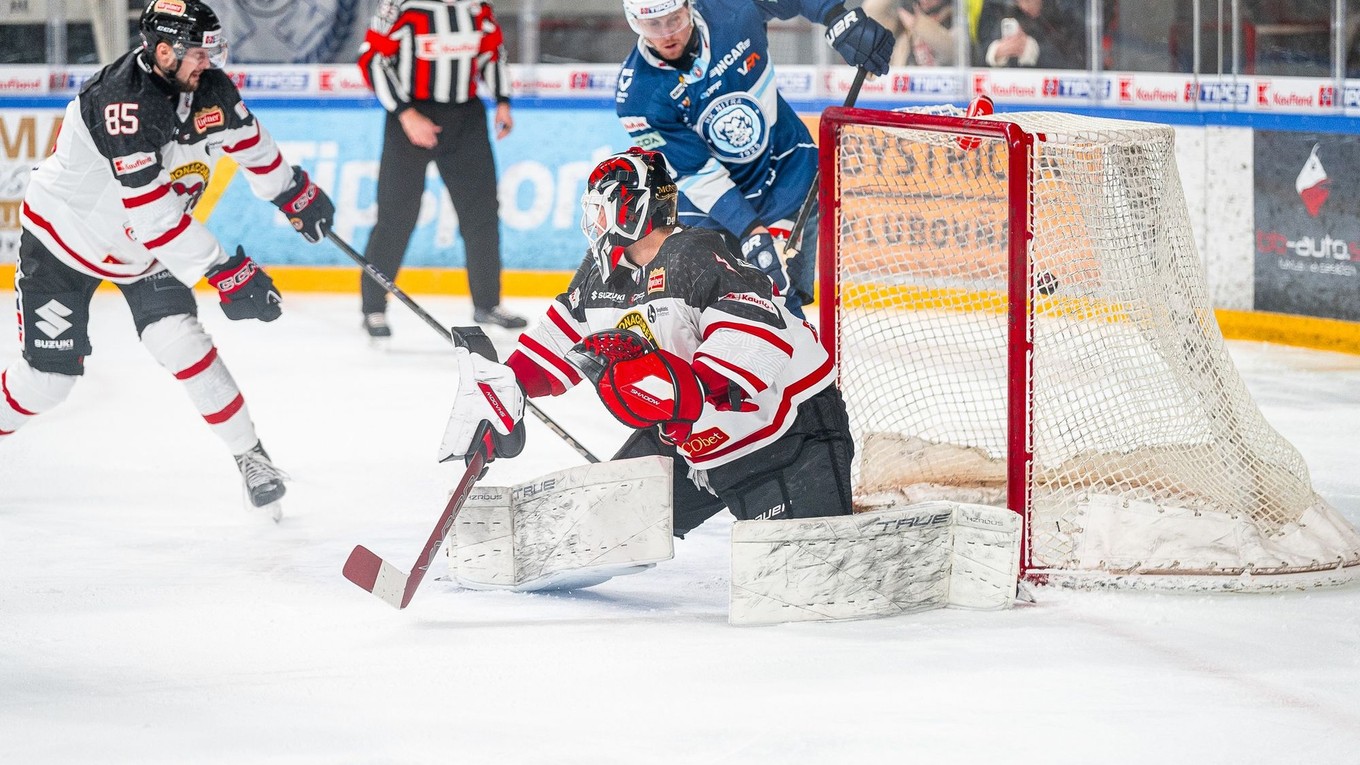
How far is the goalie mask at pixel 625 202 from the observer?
2754mm

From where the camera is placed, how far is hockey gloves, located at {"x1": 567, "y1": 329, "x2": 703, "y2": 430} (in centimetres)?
262

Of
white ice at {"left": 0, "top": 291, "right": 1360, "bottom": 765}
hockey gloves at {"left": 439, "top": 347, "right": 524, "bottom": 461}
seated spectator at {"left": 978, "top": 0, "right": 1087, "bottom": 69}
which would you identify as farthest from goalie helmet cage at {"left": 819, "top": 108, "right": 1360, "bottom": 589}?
seated spectator at {"left": 978, "top": 0, "right": 1087, "bottom": 69}

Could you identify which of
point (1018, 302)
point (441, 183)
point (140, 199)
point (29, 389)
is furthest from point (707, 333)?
point (441, 183)

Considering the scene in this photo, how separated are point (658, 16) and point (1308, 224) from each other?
2.71 metres

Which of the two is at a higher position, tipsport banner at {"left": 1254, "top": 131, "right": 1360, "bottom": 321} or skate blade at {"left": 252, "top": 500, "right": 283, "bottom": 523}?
tipsport banner at {"left": 1254, "top": 131, "right": 1360, "bottom": 321}

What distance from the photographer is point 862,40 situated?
→ 395cm

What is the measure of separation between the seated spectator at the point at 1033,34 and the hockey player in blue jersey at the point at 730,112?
2.50 m

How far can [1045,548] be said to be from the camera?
3.10 metres

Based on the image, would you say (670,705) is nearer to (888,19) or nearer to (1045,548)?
(1045,548)

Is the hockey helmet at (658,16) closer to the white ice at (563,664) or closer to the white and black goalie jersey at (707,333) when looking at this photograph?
the white and black goalie jersey at (707,333)

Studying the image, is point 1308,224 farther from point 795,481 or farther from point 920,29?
Result: point 795,481

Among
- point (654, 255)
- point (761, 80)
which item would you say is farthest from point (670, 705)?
point (761, 80)

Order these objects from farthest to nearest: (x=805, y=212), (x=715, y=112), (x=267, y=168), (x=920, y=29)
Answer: (x=920, y=29) < (x=805, y=212) < (x=715, y=112) < (x=267, y=168)

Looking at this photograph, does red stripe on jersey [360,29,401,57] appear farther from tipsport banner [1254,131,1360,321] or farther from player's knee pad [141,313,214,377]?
tipsport banner [1254,131,1360,321]
